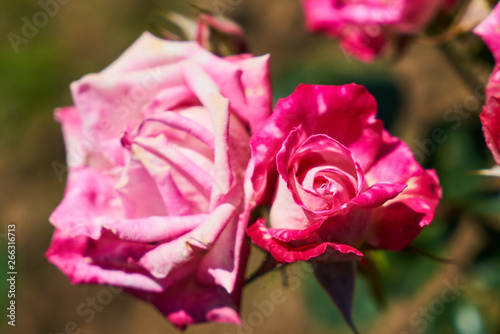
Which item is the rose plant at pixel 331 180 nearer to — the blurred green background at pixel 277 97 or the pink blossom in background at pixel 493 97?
the pink blossom in background at pixel 493 97

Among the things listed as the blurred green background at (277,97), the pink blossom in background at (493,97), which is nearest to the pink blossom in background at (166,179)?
the pink blossom in background at (493,97)

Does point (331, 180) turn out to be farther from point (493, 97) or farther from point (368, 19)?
point (368, 19)

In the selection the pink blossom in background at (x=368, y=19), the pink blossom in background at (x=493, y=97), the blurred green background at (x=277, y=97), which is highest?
the pink blossom in background at (x=493, y=97)

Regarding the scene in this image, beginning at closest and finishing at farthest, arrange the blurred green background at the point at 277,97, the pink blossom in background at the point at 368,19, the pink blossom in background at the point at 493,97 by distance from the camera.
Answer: the pink blossom in background at the point at 493,97 < the pink blossom in background at the point at 368,19 < the blurred green background at the point at 277,97

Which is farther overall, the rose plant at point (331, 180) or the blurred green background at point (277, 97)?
the blurred green background at point (277, 97)

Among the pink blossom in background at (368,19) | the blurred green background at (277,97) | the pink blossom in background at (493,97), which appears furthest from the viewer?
the blurred green background at (277,97)

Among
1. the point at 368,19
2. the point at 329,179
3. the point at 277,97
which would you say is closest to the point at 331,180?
the point at 329,179

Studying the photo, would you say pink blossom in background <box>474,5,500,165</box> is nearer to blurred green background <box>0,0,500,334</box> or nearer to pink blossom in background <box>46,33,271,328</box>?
pink blossom in background <box>46,33,271,328</box>

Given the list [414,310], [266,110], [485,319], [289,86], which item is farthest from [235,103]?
[414,310]

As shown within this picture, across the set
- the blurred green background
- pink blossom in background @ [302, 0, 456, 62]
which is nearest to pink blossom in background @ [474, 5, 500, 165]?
pink blossom in background @ [302, 0, 456, 62]
